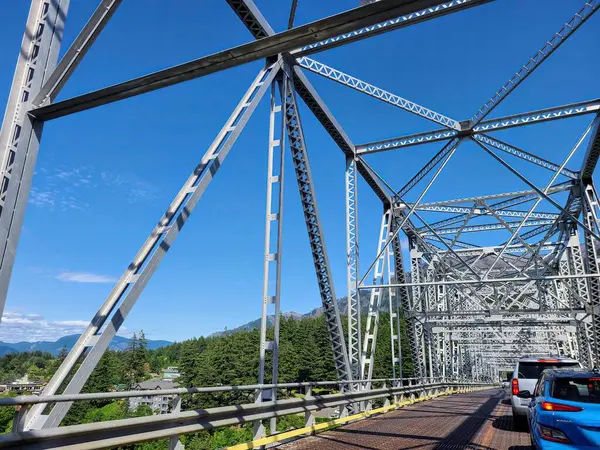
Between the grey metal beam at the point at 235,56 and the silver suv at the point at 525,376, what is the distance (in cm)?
955

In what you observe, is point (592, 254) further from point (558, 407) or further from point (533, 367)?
point (558, 407)

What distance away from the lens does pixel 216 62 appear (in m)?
6.30

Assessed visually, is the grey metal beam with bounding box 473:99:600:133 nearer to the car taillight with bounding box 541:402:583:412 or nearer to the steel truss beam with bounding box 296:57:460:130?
the steel truss beam with bounding box 296:57:460:130

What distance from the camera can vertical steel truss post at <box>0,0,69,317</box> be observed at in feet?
16.6

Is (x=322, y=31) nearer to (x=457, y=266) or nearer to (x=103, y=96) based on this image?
(x=103, y=96)

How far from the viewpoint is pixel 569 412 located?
5.46 m

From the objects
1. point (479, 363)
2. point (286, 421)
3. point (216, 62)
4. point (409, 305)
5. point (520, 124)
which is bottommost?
point (286, 421)

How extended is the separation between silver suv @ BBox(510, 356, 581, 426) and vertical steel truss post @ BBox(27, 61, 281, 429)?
9155 mm

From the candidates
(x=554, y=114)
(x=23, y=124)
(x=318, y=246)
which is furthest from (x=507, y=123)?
(x=23, y=124)

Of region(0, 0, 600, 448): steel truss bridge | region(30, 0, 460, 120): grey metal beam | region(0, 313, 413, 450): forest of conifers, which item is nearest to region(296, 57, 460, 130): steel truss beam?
region(0, 0, 600, 448): steel truss bridge

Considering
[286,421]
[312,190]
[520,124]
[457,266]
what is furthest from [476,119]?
[286,421]

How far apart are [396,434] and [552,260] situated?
2312 centimetres

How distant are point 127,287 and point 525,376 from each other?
10265mm

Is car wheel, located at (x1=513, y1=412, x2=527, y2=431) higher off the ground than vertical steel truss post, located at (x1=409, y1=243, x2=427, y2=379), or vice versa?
vertical steel truss post, located at (x1=409, y1=243, x2=427, y2=379)
